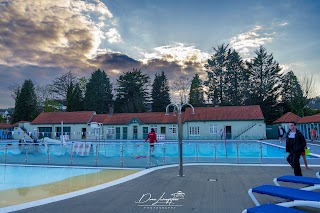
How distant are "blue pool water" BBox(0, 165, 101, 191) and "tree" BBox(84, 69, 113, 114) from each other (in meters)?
45.6

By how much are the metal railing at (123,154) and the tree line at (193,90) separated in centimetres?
3385

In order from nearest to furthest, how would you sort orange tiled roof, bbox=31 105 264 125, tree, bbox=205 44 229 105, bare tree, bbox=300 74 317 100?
1. orange tiled roof, bbox=31 105 264 125
2. bare tree, bbox=300 74 317 100
3. tree, bbox=205 44 229 105

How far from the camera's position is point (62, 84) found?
2276 inches

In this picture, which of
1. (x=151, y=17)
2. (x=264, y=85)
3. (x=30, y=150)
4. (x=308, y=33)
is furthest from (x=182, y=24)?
(x=264, y=85)

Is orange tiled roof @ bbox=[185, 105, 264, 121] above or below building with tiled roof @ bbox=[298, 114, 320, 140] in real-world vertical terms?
above

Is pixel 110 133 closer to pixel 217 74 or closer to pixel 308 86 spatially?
pixel 217 74

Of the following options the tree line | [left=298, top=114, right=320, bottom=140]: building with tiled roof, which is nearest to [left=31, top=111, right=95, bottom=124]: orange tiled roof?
the tree line

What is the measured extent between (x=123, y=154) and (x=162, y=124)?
26.3 metres

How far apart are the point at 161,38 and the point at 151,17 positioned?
3.07 metres

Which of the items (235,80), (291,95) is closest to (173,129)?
(235,80)

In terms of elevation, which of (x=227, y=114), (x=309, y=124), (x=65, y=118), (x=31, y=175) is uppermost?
(x=227, y=114)

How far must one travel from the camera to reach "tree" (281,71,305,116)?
45562 mm

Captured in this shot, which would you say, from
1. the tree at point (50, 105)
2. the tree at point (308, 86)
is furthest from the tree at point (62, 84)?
the tree at point (308, 86)

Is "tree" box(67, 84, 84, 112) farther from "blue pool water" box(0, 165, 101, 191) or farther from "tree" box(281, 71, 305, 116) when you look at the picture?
"blue pool water" box(0, 165, 101, 191)
